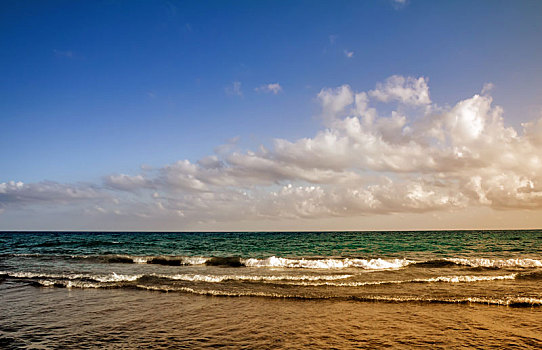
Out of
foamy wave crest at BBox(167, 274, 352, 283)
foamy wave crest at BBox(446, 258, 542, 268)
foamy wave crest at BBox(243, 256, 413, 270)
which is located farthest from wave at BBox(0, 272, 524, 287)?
foamy wave crest at BBox(243, 256, 413, 270)

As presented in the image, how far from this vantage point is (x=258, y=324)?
1038cm

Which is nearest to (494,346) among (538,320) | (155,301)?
(538,320)

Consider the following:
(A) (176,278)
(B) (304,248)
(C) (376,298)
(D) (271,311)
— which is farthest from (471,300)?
(B) (304,248)

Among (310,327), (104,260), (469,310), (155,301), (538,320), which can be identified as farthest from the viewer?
(104,260)

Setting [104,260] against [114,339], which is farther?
[104,260]

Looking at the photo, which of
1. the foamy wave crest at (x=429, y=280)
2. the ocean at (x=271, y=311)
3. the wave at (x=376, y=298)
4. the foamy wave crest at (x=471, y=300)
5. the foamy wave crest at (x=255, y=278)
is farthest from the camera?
the foamy wave crest at (x=255, y=278)

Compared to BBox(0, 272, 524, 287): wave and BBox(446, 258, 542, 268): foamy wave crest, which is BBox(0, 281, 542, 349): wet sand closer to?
BBox(0, 272, 524, 287): wave

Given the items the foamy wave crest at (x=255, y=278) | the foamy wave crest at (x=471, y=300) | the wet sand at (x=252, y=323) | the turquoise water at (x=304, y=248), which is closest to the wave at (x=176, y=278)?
the foamy wave crest at (x=255, y=278)

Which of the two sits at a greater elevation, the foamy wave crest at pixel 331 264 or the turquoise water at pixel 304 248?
the foamy wave crest at pixel 331 264

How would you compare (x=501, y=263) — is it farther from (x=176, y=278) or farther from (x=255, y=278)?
(x=176, y=278)

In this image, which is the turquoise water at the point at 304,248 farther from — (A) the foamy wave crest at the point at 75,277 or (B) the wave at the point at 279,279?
(A) the foamy wave crest at the point at 75,277

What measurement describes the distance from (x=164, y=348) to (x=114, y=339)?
1.74 m

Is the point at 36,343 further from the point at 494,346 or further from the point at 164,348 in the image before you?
the point at 494,346

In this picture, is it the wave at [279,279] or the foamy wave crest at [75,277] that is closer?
the wave at [279,279]
